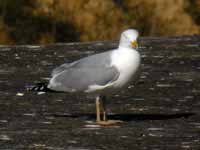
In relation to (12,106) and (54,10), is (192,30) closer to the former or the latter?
(54,10)

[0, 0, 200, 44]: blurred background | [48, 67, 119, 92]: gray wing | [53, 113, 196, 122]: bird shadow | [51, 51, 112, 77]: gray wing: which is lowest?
[53, 113, 196, 122]: bird shadow

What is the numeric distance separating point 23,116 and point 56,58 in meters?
2.02

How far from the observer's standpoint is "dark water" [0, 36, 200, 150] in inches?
168

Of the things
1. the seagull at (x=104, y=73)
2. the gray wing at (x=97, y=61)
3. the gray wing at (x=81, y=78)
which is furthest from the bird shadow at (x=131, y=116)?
the gray wing at (x=97, y=61)

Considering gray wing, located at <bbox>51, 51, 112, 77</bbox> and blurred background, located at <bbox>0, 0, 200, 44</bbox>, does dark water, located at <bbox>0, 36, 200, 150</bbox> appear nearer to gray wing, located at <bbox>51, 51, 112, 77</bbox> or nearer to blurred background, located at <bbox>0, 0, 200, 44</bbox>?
gray wing, located at <bbox>51, 51, 112, 77</bbox>

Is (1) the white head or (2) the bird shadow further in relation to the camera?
(2) the bird shadow

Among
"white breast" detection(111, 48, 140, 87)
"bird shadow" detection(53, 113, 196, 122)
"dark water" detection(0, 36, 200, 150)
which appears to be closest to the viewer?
"dark water" detection(0, 36, 200, 150)

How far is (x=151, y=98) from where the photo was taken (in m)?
5.53

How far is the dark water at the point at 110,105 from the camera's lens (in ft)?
14.0

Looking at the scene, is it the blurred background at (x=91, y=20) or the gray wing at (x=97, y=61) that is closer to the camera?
the gray wing at (x=97, y=61)

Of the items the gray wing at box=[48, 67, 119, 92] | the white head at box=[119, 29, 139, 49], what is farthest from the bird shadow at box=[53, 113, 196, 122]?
the white head at box=[119, 29, 139, 49]

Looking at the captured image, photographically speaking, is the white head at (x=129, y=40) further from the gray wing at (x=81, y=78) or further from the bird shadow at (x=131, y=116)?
the bird shadow at (x=131, y=116)

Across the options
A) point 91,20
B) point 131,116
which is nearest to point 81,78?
point 131,116

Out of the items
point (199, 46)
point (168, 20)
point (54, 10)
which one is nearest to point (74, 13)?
point (54, 10)
